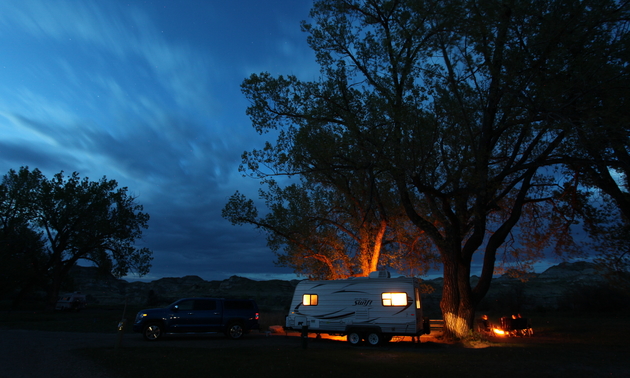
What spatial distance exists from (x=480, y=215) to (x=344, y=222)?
943cm

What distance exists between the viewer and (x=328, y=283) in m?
18.4

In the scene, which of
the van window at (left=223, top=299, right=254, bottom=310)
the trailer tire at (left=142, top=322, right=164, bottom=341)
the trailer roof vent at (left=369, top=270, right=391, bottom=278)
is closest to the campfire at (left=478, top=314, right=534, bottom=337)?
the trailer roof vent at (left=369, top=270, right=391, bottom=278)

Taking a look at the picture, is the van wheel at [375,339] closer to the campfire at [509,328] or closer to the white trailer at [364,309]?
the white trailer at [364,309]

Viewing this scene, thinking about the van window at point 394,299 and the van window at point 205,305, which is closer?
the van window at point 394,299

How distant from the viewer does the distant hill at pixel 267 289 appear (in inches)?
1748

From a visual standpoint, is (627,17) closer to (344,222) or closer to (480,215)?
(480,215)

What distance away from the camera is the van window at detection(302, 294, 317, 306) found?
18438mm

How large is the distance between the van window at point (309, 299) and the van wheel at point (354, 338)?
7.63ft

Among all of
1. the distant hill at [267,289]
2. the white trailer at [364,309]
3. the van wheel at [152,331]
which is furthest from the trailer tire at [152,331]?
the distant hill at [267,289]

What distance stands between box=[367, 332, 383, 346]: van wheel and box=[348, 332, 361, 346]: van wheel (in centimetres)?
49

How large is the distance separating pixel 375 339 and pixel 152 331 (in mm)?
9651

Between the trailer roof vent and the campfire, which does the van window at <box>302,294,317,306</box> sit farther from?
the campfire

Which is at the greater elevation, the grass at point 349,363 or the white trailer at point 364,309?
the white trailer at point 364,309

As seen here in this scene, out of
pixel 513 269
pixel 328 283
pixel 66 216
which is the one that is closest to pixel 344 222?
pixel 328 283
